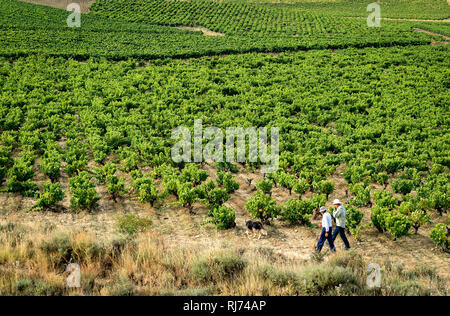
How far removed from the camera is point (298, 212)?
11.2 meters

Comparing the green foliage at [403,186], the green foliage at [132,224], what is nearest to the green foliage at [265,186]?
the green foliage at [132,224]

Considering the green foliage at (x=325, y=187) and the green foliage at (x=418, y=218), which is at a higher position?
the green foliage at (x=325, y=187)

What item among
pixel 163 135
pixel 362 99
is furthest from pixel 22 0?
pixel 362 99

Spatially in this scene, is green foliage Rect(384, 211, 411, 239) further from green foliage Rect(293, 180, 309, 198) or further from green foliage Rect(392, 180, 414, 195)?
green foliage Rect(293, 180, 309, 198)

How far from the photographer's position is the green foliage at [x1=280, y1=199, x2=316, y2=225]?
36.3ft

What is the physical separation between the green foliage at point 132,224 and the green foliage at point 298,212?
4830 millimetres

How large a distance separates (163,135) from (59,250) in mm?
11126

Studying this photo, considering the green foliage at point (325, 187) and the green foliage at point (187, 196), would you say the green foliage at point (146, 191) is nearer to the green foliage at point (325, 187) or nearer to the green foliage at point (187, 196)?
the green foliage at point (187, 196)

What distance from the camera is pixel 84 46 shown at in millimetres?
37938

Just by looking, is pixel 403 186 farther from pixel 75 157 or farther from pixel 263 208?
pixel 75 157

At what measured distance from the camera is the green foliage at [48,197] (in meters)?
11.3

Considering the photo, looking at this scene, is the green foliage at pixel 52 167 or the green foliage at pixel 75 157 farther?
the green foliage at pixel 75 157

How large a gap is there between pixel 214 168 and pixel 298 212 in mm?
5630

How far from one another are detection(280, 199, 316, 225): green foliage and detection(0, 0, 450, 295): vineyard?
0.05 metres
